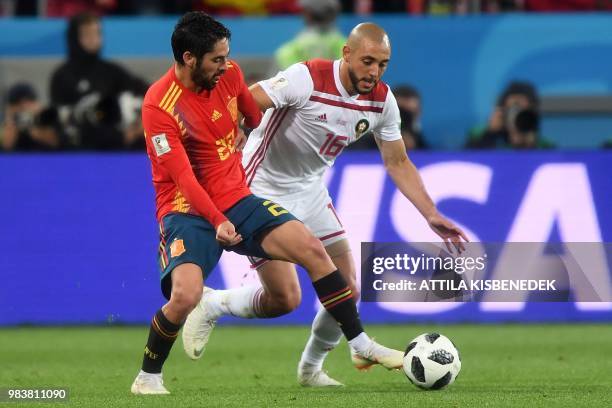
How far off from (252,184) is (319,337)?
1012 mm

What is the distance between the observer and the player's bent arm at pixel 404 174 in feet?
26.5

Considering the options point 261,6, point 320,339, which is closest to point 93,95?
point 261,6

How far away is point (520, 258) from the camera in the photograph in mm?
7613

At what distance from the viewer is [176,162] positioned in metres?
7.27

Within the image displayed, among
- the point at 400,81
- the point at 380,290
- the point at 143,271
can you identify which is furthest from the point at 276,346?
the point at 400,81

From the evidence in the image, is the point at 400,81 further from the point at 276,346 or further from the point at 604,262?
the point at 604,262

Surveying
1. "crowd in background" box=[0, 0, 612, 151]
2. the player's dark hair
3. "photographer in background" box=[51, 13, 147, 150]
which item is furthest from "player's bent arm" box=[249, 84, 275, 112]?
the player's dark hair

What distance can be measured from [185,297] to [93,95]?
6.38 meters

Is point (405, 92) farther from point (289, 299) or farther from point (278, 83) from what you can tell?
point (289, 299)

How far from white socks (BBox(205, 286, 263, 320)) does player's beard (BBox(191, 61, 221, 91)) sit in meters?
1.40

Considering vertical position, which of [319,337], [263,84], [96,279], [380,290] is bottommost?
[96,279]

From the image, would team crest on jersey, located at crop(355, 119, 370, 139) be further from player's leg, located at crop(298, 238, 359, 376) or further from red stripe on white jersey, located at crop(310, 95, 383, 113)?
player's leg, located at crop(298, 238, 359, 376)

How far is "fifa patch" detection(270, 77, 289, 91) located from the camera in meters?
7.88

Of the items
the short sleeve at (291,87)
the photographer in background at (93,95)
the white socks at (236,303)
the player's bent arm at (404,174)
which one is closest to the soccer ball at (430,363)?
the player's bent arm at (404,174)
